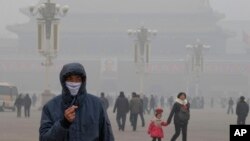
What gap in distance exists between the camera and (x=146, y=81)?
82.8 m

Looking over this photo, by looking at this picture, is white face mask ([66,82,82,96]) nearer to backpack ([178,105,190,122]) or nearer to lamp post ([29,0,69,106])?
backpack ([178,105,190,122])

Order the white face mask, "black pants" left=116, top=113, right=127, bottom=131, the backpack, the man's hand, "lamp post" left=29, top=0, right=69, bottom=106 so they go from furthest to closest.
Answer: "lamp post" left=29, top=0, right=69, bottom=106
"black pants" left=116, top=113, right=127, bottom=131
the backpack
the white face mask
the man's hand

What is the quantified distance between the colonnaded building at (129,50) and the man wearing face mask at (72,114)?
69196 mm

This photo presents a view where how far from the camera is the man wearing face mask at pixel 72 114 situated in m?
4.35

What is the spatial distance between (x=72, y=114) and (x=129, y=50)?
87.6 m

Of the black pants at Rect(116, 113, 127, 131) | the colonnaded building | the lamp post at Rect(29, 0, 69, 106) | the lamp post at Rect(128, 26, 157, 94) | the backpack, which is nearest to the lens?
the backpack

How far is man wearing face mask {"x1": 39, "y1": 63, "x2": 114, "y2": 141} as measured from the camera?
4.35m

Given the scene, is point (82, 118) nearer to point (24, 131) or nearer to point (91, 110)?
point (91, 110)

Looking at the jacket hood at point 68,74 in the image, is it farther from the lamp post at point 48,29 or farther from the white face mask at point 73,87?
the lamp post at point 48,29

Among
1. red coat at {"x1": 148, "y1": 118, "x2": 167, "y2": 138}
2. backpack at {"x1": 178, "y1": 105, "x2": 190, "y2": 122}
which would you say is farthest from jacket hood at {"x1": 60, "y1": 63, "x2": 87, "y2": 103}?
backpack at {"x1": 178, "y1": 105, "x2": 190, "y2": 122}

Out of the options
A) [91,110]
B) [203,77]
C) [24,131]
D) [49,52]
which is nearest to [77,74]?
[91,110]

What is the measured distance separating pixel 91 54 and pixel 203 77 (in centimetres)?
1220

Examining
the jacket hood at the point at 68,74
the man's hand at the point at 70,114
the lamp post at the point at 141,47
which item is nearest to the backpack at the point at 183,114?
the jacket hood at the point at 68,74

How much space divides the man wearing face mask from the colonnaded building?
69196 mm
